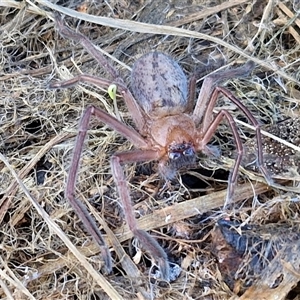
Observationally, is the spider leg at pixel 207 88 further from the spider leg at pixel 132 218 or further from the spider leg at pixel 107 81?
the spider leg at pixel 132 218

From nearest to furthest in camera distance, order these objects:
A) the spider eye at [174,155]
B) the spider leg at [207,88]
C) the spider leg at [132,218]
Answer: the spider leg at [132,218] < the spider eye at [174,155] < the spider leg at [207,88]

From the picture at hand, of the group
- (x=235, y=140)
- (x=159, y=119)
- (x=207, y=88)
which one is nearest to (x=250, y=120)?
(x=235, y=140)

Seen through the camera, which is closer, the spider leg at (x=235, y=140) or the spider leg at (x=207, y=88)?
the spider leg at (x=235, y=140)

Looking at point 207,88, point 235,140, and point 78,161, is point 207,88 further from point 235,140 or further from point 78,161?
point 78,161

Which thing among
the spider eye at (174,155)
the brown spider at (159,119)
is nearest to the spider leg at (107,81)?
the brown spider at (159,119)

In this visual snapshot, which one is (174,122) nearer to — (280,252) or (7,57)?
(280,252)

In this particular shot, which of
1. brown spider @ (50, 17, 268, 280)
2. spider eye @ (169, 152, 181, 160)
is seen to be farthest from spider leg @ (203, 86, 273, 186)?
spider eye @ (169, 152, 181, 160)

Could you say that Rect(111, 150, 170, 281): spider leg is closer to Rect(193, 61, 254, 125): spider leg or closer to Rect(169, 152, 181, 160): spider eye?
Rect(169, 152, 181, 160): spider eye
